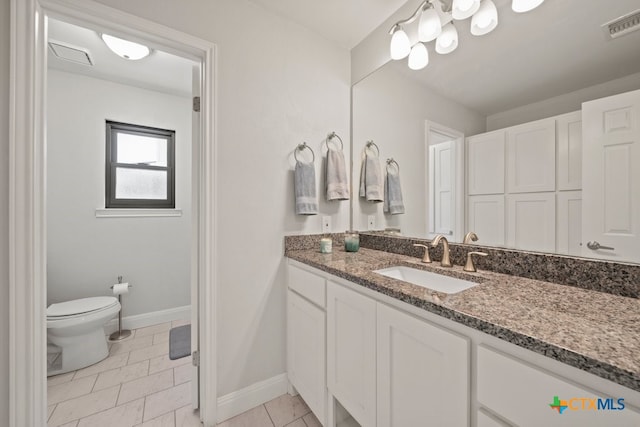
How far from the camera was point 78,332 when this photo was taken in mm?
1784

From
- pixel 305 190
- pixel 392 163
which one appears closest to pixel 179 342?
pixel 305 190

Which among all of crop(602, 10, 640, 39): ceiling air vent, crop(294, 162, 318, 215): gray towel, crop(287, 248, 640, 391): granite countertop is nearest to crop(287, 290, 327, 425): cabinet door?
crop(287, 248, 640, 391): granite countertop

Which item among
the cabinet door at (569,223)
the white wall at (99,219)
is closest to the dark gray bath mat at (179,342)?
the white wall at (99,219)

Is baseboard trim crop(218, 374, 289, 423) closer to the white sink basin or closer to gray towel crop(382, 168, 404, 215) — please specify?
the white sink basin

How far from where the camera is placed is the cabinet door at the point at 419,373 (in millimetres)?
661

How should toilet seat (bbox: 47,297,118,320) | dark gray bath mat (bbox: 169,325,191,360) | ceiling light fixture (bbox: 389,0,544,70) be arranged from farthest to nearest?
dark gray bath mat (bbox: 169,325,191,360) < toilet seat (bbox: 47,297,118,320) < ceiling light fixture (bbox: 389,0,544,70)

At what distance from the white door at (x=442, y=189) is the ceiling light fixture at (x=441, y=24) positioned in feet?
1.72

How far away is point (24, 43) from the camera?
1.01 m

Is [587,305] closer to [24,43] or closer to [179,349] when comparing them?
[24,43]

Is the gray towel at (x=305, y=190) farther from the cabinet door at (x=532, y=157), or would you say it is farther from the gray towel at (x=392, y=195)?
the cabinet door at (x=532, y=157)

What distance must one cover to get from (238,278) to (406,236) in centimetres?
104

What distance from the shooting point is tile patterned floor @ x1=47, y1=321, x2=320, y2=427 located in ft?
4.46

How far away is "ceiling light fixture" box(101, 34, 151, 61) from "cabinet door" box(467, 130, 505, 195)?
213 centimetres

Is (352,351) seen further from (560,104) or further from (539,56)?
(539,56)
